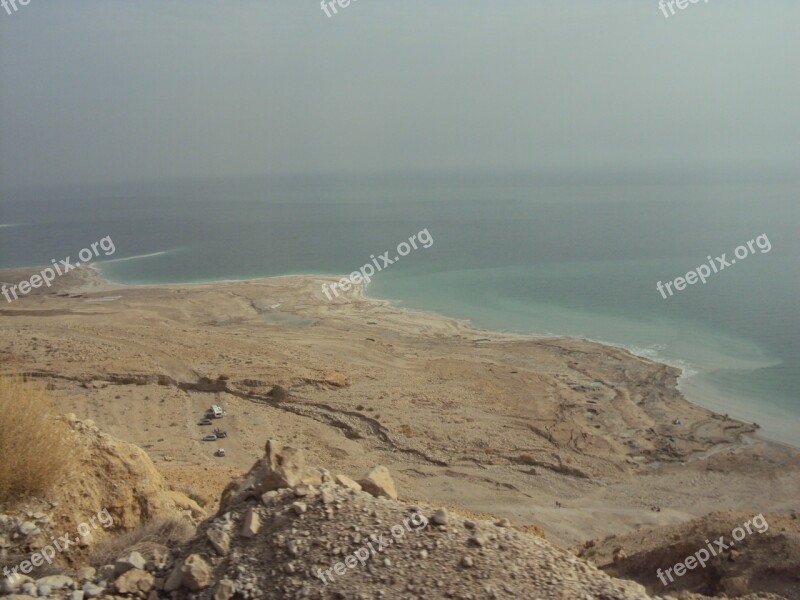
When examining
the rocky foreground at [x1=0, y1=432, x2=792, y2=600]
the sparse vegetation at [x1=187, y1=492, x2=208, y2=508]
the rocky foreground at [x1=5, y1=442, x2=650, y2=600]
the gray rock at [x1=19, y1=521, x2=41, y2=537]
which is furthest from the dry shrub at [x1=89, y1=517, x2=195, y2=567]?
the sparse vegetation at [x1=187, y1=492, x2=208, y2=508]

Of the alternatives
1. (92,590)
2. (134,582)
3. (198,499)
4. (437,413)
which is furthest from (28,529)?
(437,413)

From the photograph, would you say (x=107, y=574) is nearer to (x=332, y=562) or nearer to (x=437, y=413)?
(x=332, y=562)

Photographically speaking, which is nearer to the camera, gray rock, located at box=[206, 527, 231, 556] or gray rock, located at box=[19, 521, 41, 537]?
gray rock, located at box=[206, 527, 231, 556]

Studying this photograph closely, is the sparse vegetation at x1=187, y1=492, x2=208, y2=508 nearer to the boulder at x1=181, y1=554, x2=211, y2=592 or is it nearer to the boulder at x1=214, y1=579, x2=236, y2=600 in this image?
the boulder at x1=181, y1=554, x2=211, y2=592

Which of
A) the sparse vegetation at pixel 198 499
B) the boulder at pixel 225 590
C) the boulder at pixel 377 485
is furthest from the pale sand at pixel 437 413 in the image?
the boulder at pixel 225 590

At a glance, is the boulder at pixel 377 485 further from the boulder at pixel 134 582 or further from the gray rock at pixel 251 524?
the boulder at pixel 134 582

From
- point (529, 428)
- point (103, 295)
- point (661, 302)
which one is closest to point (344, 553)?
point (529, 428)
